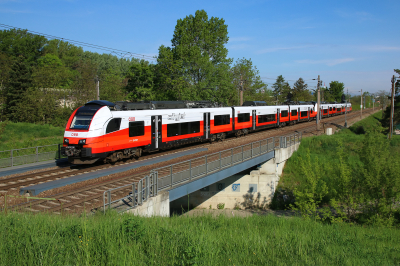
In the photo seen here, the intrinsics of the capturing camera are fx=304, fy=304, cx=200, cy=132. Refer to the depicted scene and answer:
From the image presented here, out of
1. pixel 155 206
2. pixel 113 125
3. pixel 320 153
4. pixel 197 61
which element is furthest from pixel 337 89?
pixel 155 206

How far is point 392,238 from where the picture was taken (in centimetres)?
1276

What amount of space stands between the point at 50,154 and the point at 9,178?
175 inches

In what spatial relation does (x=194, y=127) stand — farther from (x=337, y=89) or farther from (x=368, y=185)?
(x=337, y=89)

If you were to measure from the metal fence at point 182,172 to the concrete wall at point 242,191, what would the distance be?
212cm

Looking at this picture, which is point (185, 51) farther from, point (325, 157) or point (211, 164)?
point (211, 164)

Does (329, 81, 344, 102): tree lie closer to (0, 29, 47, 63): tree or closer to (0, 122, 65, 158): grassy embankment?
(0, 29, 47, 63): tree

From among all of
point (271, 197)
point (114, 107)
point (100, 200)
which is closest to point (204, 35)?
point (271, 197)

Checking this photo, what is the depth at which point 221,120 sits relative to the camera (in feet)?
85.5

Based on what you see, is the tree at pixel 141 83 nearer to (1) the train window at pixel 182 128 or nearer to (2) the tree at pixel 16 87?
(2) the tree at pixel 16 87

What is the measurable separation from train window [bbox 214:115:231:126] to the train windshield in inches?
454

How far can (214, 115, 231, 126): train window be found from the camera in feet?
83.1

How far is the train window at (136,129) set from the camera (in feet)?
56.9

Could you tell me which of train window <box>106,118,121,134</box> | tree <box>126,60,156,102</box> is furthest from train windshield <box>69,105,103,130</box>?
tree <box>126,60,156,102</box>

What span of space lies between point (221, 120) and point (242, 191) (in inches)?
245
